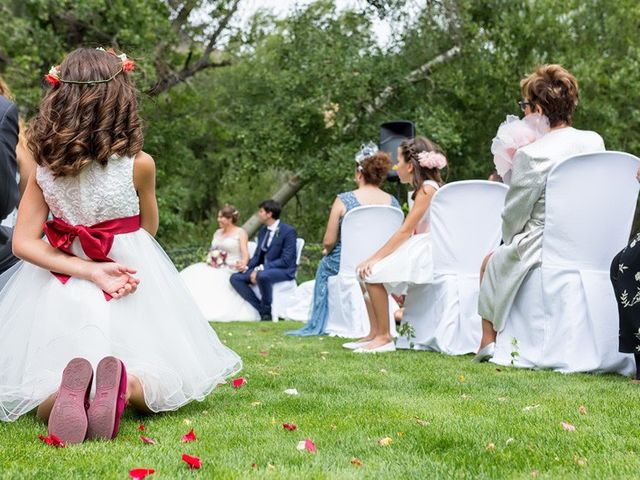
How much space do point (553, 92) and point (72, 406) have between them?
3.67 m

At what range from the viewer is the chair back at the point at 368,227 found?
7930mm

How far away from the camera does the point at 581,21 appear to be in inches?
786

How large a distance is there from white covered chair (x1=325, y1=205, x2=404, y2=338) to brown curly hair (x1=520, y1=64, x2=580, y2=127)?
270cm

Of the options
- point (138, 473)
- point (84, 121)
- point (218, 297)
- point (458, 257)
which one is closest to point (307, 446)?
A: point (138, 473)

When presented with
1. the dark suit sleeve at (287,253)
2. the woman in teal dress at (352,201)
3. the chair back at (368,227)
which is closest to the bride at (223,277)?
the dark suit sleeve at (287,253)

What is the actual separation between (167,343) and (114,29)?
16.1m

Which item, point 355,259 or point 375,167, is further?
point 355,259

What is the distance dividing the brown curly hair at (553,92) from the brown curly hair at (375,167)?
9.41ft

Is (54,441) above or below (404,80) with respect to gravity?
below

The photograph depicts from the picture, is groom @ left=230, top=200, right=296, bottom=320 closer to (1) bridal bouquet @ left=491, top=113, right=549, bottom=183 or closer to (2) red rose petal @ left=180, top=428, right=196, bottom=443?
(1) bridal bouquet @ left=491, top=113, right=549, bottom=183

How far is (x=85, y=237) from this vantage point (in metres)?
3.31

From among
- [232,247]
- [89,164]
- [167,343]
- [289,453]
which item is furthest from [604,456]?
[232,247]

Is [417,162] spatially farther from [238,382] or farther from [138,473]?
[138,473]

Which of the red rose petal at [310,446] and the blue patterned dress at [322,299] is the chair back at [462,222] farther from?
the red rose petal at [310,446]
